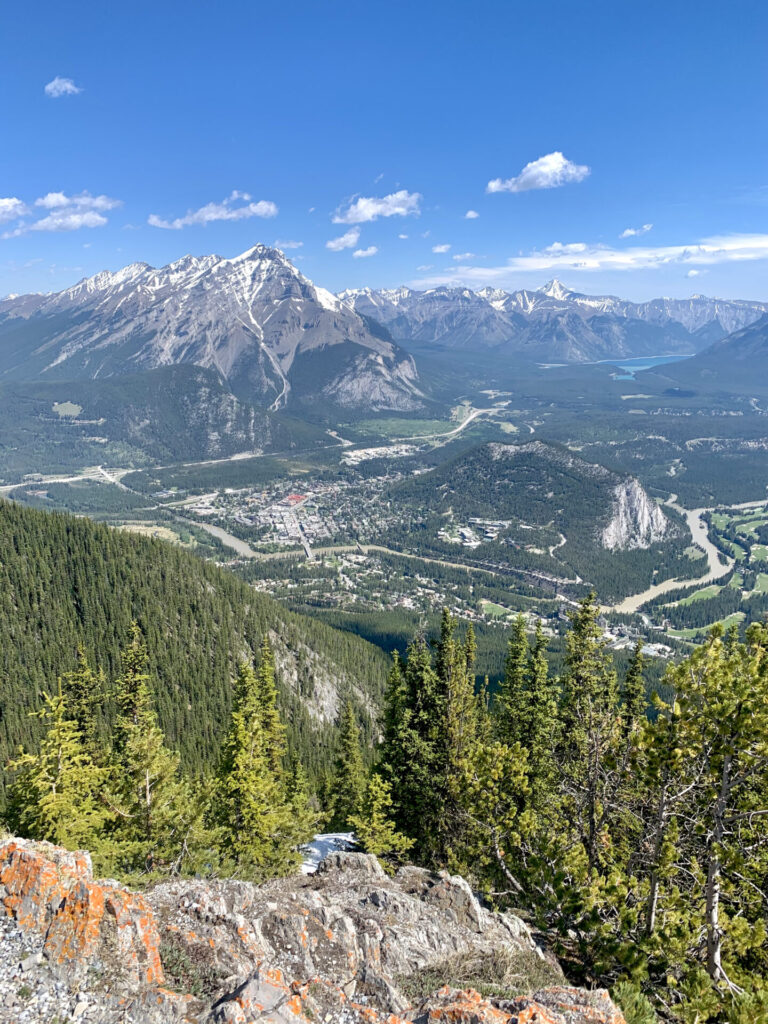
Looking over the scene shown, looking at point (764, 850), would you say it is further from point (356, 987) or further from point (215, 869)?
point (215, 869)

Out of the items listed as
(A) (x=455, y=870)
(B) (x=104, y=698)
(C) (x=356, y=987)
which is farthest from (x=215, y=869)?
(B) (x=104, y=698)

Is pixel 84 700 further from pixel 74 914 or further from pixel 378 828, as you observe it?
pixel 74 914

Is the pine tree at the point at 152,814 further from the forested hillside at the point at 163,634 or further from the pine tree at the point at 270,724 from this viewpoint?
the forested hillside at the point at 163,634

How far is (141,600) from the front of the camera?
414 feet

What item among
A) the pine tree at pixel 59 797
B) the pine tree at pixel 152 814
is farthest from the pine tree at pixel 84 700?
the pine tree at pixel 152 814

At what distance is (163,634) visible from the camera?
122625mm

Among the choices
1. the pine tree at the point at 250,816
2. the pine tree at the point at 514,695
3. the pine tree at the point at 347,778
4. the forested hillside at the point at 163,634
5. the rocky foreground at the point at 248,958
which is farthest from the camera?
the forested hillside at the point at 163,634

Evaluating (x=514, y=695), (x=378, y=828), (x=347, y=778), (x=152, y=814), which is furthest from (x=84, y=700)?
(x=514, y=695)

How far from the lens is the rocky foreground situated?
A: 14219 millimetres

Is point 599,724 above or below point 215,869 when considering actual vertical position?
above

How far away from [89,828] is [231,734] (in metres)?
9.57

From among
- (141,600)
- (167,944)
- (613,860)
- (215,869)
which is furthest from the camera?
(141,600)

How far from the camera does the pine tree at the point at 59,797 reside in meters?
32.3

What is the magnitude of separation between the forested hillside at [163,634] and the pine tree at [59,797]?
6090 centimetres
